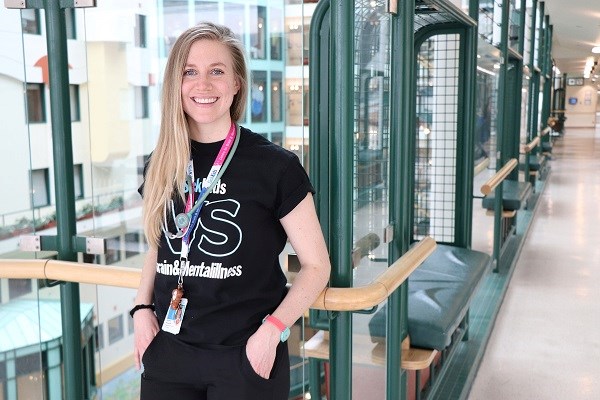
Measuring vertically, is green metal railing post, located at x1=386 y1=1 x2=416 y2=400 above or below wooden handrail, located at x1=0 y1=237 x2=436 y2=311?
above

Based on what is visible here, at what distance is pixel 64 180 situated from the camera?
2.35 m

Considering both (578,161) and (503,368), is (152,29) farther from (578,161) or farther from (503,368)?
(578,161)

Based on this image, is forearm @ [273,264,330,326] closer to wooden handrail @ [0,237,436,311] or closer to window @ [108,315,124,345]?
wooden handrail @ [0,237,436,311]

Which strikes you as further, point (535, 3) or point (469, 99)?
point (535, 3)

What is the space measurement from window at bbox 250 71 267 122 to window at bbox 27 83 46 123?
753 mm

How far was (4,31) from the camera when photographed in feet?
8.97

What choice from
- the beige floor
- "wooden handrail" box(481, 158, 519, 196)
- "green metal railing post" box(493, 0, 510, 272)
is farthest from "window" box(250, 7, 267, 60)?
"green metal railing post" box(493, 0, 510, 272)

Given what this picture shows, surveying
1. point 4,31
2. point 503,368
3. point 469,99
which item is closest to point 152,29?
point 4,31

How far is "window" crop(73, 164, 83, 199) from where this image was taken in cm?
247

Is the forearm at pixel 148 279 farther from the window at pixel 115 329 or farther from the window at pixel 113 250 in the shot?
the window at pixel 115 329

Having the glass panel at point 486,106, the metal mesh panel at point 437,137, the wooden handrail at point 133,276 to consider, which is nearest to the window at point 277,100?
the wooden handrail at point 133,276

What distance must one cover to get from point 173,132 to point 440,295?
181cm

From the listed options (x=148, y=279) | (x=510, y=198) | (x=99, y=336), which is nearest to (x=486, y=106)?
(x=510, y=198)

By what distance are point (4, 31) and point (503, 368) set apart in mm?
3144
